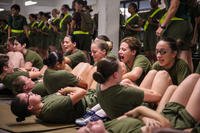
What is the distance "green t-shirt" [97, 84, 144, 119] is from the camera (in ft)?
9.49

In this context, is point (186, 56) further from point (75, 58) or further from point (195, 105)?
point (75, 58)

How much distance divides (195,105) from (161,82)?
0.76 meters

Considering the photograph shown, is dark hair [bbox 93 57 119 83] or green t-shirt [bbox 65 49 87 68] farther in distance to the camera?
green t-shirt [bbox 65 49 87 68]

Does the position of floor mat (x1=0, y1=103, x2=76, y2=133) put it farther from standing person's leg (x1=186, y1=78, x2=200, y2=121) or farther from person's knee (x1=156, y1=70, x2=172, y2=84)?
standing person's leg (x1=186, y1=78, x2=200, y2=121)

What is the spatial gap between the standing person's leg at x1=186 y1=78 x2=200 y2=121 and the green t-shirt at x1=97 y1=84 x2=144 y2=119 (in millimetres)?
436

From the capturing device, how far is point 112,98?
2910mm

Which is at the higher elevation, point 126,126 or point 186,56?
point 186,56

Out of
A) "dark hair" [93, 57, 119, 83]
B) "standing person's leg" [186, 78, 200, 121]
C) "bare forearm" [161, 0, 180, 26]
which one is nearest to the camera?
"standing person's leg" [186, 78, 200, 121]

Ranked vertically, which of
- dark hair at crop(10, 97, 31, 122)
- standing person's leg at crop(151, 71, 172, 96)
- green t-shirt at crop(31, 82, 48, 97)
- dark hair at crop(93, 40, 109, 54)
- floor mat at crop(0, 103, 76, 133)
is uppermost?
dark hair at crop(93, 40, 109, 54)

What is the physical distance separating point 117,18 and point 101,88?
5.23m

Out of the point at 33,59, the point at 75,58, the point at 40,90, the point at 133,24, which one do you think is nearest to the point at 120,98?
the point at 40,90

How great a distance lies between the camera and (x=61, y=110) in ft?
12.2

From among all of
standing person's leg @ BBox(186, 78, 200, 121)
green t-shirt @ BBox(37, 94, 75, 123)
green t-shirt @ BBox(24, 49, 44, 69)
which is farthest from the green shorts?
green t-shirt @ BBox(24, 49, 44, 69)

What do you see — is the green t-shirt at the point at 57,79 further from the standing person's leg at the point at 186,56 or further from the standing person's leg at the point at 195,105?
the standing person's leg at the point at 195,105
